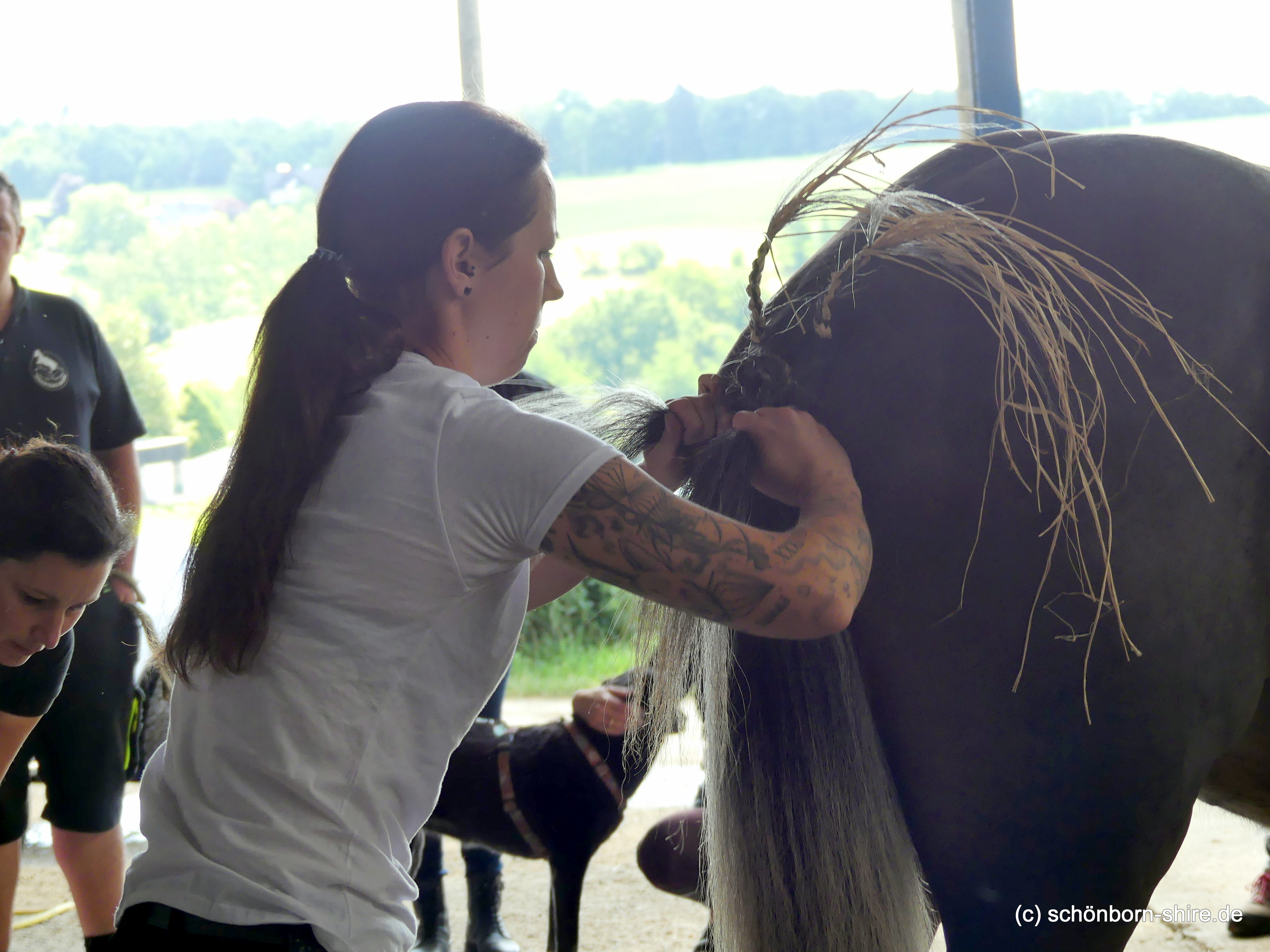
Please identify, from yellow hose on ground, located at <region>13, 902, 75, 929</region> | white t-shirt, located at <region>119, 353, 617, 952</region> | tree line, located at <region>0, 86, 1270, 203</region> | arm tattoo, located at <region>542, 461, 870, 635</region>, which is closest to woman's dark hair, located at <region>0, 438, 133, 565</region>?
white t-shirt, located at <region>119, 353, 617, 952</region>

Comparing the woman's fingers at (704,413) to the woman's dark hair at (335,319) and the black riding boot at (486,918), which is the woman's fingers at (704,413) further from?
the black riding boot at (486,918)

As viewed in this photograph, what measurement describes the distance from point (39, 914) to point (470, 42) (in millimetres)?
3031

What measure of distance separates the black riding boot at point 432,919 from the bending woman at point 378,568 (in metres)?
1.40

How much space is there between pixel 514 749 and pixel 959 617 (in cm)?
106

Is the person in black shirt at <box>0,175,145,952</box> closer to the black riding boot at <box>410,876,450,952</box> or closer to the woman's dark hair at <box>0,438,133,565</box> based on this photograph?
the woman's dark hair at <box>0,438,133,565</box>

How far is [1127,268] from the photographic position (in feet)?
3.44

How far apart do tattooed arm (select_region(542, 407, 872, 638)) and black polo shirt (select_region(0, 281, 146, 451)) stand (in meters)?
1.49

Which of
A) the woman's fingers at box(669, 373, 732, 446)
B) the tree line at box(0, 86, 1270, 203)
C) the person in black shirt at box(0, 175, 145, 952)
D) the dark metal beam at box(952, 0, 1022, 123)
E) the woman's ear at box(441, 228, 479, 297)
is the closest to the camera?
the woman's ear at box(441, 228, 479, 297)

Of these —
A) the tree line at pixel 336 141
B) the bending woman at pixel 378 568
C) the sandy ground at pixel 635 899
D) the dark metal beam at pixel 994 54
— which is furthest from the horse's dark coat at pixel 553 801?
the tree line at pixel 336 141

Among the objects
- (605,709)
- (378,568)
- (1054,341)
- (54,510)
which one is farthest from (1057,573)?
(54,510)

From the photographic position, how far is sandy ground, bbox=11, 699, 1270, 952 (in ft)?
7.09

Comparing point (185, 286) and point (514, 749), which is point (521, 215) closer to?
point (514, 749)

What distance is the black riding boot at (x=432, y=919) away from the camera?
2.18m

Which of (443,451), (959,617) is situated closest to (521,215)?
(443,451)
